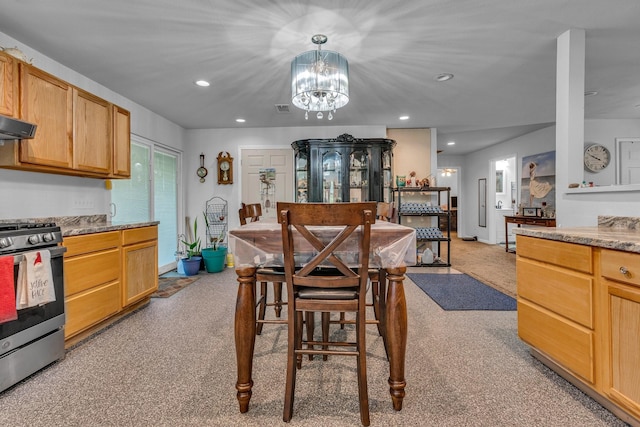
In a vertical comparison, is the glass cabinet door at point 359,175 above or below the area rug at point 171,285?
above

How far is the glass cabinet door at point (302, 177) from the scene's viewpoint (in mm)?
4914

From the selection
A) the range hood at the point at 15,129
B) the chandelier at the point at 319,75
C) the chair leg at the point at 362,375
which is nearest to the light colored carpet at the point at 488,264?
the chair leg at the point at 362,375

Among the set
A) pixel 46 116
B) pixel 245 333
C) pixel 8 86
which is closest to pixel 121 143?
pixel 46 116

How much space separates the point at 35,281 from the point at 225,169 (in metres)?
3.62

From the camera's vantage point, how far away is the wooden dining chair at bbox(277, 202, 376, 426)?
1.33m

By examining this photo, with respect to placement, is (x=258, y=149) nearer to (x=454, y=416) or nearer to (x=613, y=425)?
(x=454, y=416)

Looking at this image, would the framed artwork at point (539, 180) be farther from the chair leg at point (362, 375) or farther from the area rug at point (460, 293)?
the chair leg at point (362, 375)

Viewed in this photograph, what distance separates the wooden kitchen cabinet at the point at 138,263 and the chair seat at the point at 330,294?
6.91 ft

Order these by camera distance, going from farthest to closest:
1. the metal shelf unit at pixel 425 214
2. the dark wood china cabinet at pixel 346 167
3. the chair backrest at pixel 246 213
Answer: the metal shelf unit at pixel 425 214, the dark wood china cabinet at pixel 346 167, the chair backrest at pixel 246 213

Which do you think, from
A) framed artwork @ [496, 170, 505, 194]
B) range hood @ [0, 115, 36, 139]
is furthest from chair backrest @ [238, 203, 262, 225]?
framed artwork @ [496, 170, 505, 194]

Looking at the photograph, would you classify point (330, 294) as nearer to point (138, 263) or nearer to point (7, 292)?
point (7, 292)

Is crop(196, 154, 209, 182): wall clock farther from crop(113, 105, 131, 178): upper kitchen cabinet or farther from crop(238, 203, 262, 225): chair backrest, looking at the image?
crop(238, 203, 262, 225): chair backrest

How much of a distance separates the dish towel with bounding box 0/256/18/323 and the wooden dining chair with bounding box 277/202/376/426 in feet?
5.15

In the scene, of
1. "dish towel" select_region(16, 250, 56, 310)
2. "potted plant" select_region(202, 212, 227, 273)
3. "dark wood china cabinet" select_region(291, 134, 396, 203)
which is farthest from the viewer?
"dark wood china cabinet" select_region(291, 134, 396, 203)
